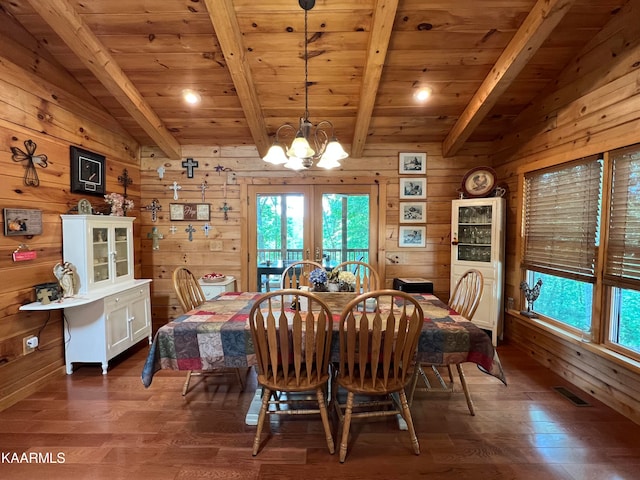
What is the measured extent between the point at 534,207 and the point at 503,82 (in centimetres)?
132

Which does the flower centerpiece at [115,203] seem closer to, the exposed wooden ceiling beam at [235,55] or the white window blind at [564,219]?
the exposed wooden ceiling beam at [235,55]

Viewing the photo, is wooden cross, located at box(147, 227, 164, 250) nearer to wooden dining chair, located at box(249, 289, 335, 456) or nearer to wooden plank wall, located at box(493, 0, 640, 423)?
wooden dining chair, located at box(249, 289, 335, 456)

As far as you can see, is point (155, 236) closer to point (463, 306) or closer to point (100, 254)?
point (100, 254)

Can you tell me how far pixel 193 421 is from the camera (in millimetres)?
2062

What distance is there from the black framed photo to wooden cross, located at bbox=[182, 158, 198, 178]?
0.92 meters

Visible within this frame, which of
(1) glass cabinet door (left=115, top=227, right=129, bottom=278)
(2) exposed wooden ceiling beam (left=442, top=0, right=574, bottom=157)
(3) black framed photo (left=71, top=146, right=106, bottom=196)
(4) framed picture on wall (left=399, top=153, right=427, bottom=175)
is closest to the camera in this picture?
(2) exposed wooden ceiling beam (left=442, top=0, right=574, bottom=157)

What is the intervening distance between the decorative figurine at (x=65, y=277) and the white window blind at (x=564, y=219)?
170 inches

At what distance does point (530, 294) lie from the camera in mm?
3092

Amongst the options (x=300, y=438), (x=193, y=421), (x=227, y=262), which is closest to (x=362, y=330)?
(x=300, y=438)

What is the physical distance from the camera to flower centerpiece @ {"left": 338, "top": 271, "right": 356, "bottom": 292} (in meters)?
2.32

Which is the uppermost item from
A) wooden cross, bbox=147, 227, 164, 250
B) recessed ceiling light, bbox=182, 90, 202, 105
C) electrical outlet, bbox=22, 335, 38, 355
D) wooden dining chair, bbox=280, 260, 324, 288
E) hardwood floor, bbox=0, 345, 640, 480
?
recessed ceiling light, bbox=182, 90, 202, 105

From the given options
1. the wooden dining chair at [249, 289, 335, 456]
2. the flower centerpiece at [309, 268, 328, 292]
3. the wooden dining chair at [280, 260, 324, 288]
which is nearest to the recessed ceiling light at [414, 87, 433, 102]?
the wooden dining chair at [280, 260, 324, 288]

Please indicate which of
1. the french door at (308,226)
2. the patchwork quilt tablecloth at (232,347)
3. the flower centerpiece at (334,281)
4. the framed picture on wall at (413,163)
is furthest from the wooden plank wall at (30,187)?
the framed picture on wall at (413,163)

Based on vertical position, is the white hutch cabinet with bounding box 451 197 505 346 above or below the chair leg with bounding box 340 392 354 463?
above
